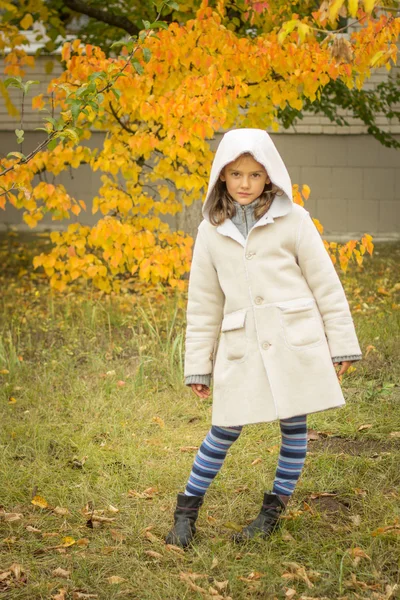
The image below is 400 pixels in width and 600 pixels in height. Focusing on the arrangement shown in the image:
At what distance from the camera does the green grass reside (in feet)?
9.65

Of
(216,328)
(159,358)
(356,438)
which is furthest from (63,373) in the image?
(216,328)

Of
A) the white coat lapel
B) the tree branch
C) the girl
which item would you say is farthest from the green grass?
the tree branch

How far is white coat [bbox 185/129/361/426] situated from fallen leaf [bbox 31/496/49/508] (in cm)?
98

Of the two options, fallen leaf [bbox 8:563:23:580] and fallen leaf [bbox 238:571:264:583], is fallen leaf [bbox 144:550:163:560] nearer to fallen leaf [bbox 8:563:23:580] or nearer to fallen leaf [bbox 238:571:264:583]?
fallen leaf [bbox 238:571:264:583]

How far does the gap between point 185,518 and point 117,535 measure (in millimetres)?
294

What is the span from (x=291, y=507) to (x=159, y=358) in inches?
A: 84.1

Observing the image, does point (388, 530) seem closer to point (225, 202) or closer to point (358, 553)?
point (358, 553)

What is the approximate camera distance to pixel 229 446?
10.3ft

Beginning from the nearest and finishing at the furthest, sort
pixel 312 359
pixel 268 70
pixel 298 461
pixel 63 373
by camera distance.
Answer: pixel 312 359 → pixel 298 461 → pixel 63 373 → pixel 268 70

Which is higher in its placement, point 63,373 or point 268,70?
point 268,70

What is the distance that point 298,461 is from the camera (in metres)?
3.16

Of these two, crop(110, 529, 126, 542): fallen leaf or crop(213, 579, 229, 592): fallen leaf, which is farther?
crop(110, 529, 126, 542): fallen leaf

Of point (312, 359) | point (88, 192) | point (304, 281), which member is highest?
point (88, 192)

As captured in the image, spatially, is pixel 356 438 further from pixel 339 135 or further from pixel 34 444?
pixel 339 135
